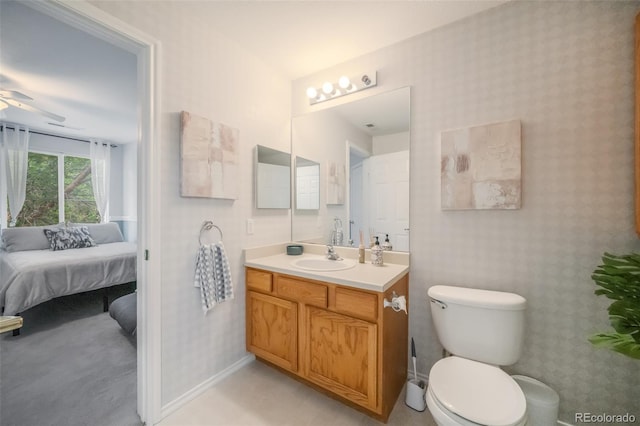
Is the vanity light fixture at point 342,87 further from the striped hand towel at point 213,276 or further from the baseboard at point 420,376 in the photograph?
the baseboard at point 420,376

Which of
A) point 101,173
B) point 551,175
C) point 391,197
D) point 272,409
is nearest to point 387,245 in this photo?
point 391,197

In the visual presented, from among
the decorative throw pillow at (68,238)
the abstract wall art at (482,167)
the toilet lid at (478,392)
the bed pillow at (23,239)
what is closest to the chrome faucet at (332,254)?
the abstract wall art at (482,167)

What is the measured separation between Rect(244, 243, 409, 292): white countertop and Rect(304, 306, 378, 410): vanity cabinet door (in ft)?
0.73

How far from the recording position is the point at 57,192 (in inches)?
176

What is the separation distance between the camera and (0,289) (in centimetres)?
253

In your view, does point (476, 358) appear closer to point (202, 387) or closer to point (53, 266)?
point (202, 387)

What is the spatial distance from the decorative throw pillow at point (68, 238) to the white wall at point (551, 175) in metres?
4.74

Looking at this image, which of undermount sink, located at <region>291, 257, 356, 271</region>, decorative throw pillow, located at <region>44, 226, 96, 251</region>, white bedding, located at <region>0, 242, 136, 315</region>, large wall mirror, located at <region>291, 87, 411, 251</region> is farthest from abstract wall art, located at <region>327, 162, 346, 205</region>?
decorative throw pillow, located at <region>44, 226, 96, 251</region>

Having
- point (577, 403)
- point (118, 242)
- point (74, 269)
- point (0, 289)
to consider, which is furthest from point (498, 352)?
point (118, 242)

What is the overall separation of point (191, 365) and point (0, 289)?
2.57m

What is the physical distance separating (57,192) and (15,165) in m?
0.72

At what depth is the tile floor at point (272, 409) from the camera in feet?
4.74

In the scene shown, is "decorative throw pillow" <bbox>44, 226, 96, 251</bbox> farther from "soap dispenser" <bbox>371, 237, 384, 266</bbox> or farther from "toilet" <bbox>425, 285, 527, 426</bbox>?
"toilet" <bbox>425, 285, 527, 426</bbox>

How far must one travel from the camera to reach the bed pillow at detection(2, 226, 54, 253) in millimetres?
3330
